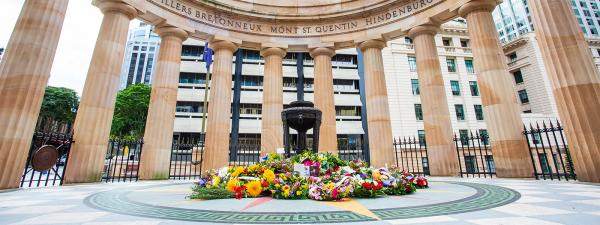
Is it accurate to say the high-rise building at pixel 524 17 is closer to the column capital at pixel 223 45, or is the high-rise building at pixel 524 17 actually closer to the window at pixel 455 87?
the window at pixel 455 87

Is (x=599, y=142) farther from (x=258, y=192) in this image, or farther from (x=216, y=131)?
(x=216, y=131)

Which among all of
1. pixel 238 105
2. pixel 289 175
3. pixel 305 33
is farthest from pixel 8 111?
pixel 238 105

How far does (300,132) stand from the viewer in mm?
10562

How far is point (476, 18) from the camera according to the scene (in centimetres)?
1409

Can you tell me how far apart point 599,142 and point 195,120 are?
139 feet

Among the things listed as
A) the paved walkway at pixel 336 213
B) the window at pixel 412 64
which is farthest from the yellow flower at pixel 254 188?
the window at pixel 412 64

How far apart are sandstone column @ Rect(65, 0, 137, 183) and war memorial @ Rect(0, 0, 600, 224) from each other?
2.1 inches

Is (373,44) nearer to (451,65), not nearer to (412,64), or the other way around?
(412,64)

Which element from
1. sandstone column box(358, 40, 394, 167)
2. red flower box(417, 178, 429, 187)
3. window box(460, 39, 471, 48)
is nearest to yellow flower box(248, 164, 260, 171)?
red flower box(417, 178, 429, 187)

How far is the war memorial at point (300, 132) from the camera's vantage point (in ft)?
16.1

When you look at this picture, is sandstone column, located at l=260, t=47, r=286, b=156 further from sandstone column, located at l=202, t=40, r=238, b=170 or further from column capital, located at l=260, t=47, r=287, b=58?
sandstone column, located at l=202, t=40, r=238, b=170

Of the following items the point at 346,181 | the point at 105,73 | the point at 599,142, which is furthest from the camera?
the point at 105,73

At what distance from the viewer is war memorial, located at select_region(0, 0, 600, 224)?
4.89m

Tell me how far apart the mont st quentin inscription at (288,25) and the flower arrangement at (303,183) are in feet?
42.5
